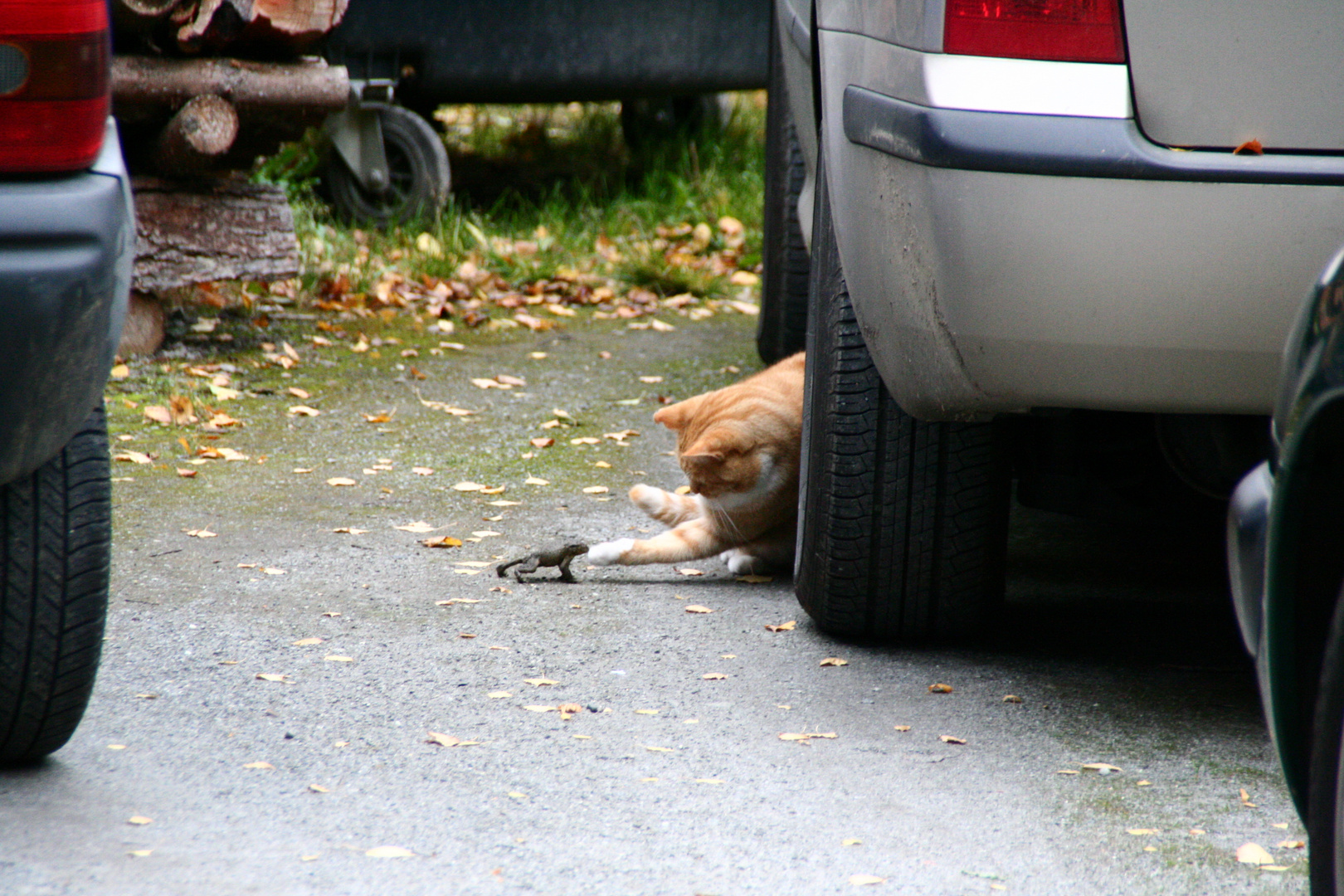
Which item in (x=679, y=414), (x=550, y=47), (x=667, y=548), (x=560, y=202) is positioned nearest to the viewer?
(x=667, y=548)

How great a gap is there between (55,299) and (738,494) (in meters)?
1.85

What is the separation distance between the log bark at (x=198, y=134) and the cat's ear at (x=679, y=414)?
2.12 metres

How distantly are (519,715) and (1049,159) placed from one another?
1.28 m

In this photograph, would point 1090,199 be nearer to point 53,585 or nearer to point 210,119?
point 53,585

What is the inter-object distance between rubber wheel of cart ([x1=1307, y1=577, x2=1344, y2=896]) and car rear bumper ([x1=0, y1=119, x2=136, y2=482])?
1.50 meters

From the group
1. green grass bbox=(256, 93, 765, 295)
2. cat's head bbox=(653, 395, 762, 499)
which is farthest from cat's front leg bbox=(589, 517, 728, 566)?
green grass bbox=(256, 93, 765, 295)

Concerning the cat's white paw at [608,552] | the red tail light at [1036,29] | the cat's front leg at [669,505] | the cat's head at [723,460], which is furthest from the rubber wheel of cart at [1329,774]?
the cat's front leg at [669,505]

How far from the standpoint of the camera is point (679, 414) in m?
3.70

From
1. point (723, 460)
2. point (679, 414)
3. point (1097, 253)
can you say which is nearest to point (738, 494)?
point (723, 460)

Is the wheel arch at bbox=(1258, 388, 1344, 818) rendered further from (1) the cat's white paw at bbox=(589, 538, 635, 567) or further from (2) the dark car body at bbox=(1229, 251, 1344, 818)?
(1) the cat's white paw at bbox=(589, 538, 635, 567)

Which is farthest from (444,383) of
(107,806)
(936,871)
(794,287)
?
(936,871)

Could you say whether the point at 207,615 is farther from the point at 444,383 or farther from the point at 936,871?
the point at 444,383

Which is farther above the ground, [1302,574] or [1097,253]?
[1097,253]

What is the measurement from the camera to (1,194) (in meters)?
1.74
